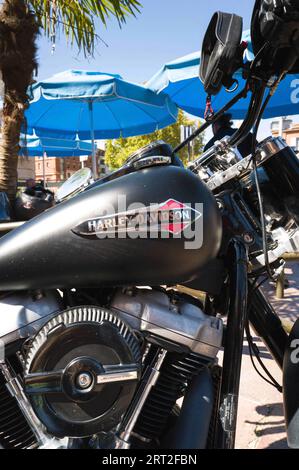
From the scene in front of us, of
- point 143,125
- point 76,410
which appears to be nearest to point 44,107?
point 143,125

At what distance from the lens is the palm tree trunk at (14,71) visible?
473 centimetres

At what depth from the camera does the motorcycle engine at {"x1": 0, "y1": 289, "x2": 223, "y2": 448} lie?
1.02 metres

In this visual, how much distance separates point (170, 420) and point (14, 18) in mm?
5013

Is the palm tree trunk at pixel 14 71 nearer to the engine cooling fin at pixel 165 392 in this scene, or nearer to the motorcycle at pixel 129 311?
the motorcycle at pixel 129 311

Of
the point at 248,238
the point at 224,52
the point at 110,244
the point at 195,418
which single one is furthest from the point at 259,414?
the point at 224,52

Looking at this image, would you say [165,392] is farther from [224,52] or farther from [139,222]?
[224,52]

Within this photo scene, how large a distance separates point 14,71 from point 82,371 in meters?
4.78

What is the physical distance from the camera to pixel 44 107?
323 inches

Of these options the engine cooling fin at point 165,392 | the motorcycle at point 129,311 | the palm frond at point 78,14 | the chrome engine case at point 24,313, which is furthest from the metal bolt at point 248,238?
the palm frond at point 78,14

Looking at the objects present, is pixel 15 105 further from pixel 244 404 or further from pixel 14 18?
pixel 244 404

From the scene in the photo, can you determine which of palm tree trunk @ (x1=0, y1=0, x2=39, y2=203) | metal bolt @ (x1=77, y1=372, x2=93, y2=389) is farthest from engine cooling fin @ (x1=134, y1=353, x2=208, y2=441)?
palm tree trunk @ (x1=0, y1=0, x2=39, y2=203)

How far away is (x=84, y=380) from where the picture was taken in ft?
3.38

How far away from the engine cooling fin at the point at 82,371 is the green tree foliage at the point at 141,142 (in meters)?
16.5

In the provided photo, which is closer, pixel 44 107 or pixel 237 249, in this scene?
pixel 237 249
